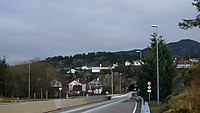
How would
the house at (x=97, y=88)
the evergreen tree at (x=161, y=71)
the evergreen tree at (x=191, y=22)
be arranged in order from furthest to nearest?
the house at (x=97, y=88) < the evergreen tree at (x=161, y=71) < the evergreen tree at (x=191, y=22)

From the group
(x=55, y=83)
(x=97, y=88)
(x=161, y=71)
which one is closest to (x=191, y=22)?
(x=161, y=71)

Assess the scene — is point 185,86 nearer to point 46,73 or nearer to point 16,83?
point 46,73

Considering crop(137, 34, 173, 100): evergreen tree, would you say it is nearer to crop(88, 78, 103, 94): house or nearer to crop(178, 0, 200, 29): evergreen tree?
crop(178, 0, 200, 29): evergreen tree

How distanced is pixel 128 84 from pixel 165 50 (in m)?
84.6

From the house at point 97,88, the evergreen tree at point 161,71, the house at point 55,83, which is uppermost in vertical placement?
the evergreen tree at point 161,71

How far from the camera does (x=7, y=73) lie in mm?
77250

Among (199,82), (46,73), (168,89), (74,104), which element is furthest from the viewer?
(46,73)

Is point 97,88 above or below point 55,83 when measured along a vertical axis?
below

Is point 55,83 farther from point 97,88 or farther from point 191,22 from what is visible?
point 191,22

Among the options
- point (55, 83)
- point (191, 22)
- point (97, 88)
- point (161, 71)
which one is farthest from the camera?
point (97, 88)

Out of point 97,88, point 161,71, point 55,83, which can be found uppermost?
point 161,71

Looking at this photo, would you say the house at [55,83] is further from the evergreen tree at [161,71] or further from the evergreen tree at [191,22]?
the evergreen tree at [191,22]

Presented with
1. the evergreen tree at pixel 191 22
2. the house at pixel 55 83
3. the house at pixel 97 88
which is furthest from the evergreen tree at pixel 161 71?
the house at pixel 97 88

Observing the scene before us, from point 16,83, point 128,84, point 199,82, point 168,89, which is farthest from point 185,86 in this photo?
point 128,84
